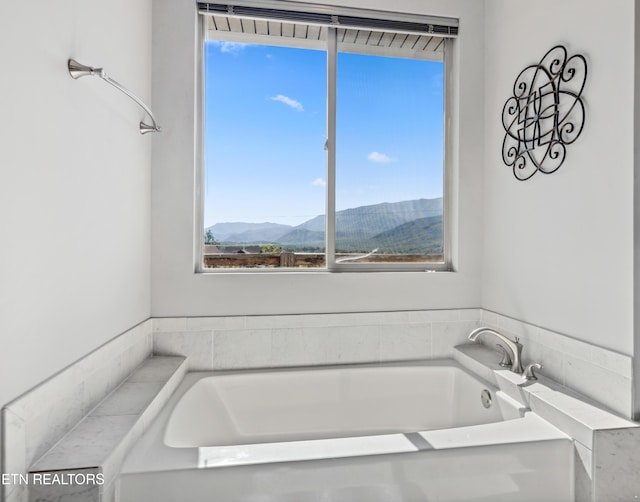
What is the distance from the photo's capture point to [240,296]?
6.44 feet

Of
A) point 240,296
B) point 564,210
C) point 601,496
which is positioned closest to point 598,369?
point 601,496

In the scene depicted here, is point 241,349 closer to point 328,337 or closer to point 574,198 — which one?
point 328,337

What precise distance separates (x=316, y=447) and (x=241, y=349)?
2.95 ft

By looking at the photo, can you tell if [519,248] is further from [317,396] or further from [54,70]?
[54,70]

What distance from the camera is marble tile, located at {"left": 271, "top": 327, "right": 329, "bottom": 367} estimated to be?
1.98m

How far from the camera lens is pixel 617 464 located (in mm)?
1174

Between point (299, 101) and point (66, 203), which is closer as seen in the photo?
point (66, 203)

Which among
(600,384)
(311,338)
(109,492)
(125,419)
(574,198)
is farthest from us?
(311,338)

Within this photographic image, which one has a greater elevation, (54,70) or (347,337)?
(54,70)

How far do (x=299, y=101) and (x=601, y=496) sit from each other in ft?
7.15

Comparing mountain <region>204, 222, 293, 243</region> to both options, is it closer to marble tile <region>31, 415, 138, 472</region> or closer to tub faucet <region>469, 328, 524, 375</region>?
marble tile <region>31, 415, 138, 472</region>

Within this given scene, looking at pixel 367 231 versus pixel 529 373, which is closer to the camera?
pixel 529 373

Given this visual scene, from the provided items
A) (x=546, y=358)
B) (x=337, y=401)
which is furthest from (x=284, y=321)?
(x=546, y=358)

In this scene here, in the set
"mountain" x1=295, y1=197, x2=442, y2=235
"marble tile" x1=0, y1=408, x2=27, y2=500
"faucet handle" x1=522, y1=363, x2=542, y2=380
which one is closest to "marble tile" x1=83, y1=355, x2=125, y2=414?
"marble tile" x1=0, y1=408, x2=27, y2=500
